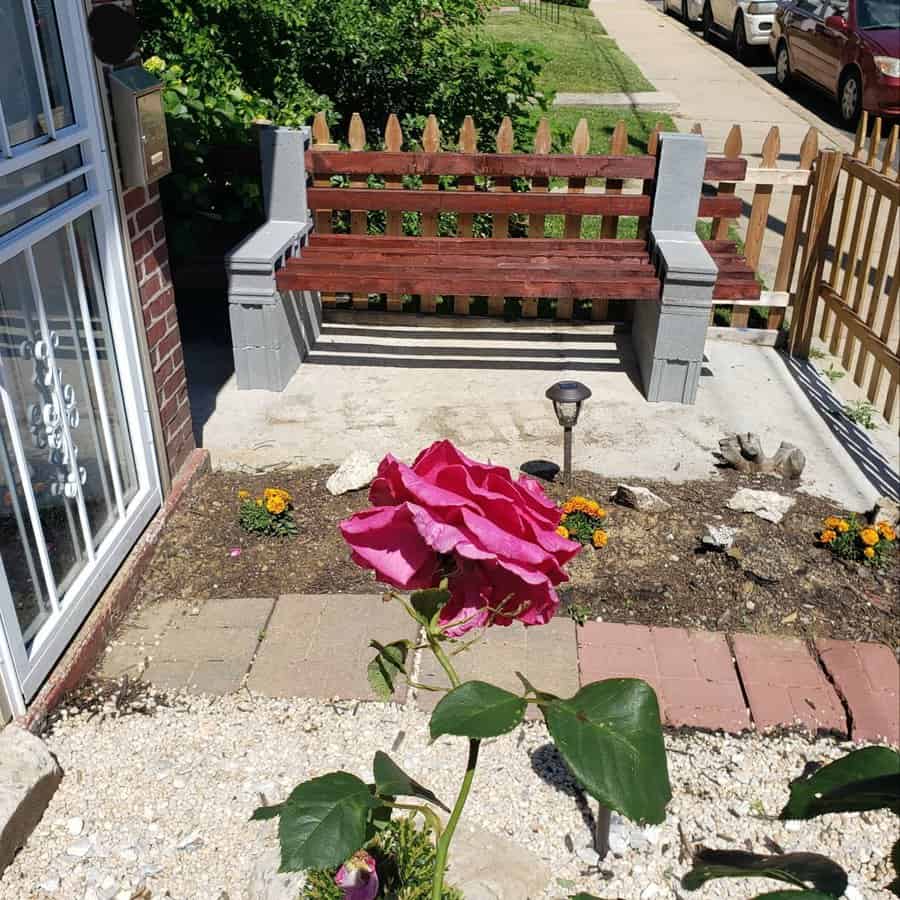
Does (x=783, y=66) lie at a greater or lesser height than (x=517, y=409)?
greater

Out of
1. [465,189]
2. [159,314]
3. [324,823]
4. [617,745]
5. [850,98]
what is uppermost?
[617,745]

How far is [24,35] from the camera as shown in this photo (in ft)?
9.53

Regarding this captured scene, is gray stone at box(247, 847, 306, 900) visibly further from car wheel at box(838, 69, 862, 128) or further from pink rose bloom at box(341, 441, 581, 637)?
car wheel at box(838, 69, 862, 128)

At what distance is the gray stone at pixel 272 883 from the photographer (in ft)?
7.76

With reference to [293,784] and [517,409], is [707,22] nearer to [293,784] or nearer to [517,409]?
[517,409]

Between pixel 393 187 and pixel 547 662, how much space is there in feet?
12.4

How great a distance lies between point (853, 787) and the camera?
2.75ft

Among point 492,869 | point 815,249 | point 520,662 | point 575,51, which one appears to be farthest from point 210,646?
point 575,51

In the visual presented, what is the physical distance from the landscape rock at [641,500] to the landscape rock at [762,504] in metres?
0.31

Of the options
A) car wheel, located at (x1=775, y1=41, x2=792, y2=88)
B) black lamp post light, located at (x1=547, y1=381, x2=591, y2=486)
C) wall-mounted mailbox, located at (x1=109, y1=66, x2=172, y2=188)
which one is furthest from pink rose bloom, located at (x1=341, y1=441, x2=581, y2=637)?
car wheel, located at (x1=775, y1=41, x2=792, y2=88)

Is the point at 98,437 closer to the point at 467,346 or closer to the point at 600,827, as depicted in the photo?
the point at 600,827

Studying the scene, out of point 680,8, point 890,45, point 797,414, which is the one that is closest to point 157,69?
point 797,414

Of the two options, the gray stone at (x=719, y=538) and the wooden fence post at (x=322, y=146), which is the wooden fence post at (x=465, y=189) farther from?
the gray stone at (x=719, y=538)

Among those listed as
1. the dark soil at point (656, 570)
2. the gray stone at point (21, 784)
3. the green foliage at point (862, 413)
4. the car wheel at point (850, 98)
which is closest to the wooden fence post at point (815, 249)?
the green foliage at point (862, 413)
